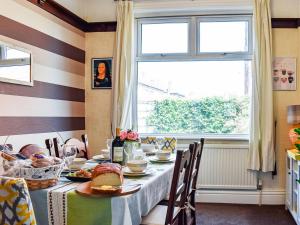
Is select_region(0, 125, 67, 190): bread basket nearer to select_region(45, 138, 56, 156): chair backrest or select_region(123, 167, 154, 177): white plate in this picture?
select_region(123, 167, 154, 177): white plate

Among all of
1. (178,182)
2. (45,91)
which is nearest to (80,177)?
(178,182)

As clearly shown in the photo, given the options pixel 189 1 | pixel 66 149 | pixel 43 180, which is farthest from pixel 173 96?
pixel 43 180

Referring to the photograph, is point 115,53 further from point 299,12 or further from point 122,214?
point 122,214

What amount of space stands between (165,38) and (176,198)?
9.88 ft

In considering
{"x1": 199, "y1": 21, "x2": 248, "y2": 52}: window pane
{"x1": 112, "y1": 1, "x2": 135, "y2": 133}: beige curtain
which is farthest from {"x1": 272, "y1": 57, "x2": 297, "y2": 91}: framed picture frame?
{"x1": 112, "y1": 1, "x2": 135, "y2": 133}: beige curtain

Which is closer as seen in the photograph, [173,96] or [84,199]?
[84,199]

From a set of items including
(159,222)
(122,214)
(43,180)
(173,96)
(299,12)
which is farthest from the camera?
(173,96)

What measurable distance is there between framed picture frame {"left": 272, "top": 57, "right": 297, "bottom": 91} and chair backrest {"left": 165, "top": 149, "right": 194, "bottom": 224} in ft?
8.08

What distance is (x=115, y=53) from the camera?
179 inches

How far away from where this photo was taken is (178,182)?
6.72 feet

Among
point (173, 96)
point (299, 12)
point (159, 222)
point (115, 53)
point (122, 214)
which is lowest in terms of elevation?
point (159, 222)

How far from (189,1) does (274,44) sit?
120 cm

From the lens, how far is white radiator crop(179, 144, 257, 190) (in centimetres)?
434

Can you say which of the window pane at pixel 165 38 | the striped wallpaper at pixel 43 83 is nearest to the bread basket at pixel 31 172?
the striped wallpaper at pixel 43 83
